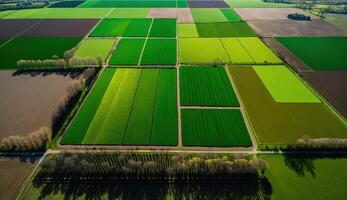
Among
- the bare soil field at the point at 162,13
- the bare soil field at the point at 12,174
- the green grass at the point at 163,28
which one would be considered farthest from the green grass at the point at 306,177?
the bare soil field at the point at 162,13

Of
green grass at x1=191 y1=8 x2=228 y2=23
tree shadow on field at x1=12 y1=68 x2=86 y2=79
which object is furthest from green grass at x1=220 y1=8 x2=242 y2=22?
tree shadow on field at x1=12 y1=68 x2=86 y2=79

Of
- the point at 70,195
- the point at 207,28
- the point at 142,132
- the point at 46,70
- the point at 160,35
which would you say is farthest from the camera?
the point at 207,28

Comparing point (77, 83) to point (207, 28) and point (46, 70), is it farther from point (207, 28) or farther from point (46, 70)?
point (207, 28)

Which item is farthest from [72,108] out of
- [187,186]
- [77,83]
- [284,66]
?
[284,66]

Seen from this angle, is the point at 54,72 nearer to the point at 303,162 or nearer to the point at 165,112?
the point at 165,112

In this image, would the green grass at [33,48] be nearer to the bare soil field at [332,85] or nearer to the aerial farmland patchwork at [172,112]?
the aerial farmland patchwork at [172,112]

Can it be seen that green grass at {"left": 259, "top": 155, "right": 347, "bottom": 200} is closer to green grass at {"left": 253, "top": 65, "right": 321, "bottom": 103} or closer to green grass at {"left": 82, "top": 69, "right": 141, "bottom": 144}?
green grass at {"left": 253, "top": 65, "right": 321, "bottom": 103}
